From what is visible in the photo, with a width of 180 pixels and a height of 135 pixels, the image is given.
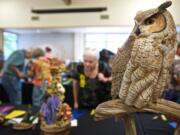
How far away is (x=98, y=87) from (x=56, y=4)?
3.11 m

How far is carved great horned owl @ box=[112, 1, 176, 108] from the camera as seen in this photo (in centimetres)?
59

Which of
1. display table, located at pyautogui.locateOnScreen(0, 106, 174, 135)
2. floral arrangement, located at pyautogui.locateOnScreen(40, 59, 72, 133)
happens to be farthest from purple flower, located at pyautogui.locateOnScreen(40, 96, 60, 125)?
display table, located at pyautogui.locateOnScreen(0, 106, 174, 135)

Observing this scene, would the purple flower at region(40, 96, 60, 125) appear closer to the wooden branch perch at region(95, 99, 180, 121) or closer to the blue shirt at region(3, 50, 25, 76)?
the wooden branch perch at region(95, 99, 180, 121)

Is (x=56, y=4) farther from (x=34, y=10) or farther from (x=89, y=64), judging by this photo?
(x=89, y=64)

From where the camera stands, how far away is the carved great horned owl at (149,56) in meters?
0.59

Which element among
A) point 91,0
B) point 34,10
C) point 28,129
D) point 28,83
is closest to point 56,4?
point 34,10

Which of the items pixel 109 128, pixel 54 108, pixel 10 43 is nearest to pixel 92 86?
pixel 109 128

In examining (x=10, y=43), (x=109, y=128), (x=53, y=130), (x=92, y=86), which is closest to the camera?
(x=53, y=130)

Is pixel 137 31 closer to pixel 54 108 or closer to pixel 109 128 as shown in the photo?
pixel 54 108

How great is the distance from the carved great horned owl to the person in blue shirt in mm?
2402

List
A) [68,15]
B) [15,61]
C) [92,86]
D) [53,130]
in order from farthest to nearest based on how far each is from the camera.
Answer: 1. [68,15]
2. [15,61]
3. [92,86]
4. [53,130]

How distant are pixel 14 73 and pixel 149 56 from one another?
2548mm

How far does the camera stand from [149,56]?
588 mm

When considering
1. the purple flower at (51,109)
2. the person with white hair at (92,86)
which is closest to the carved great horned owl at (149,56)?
the purple flower at (51,109)
